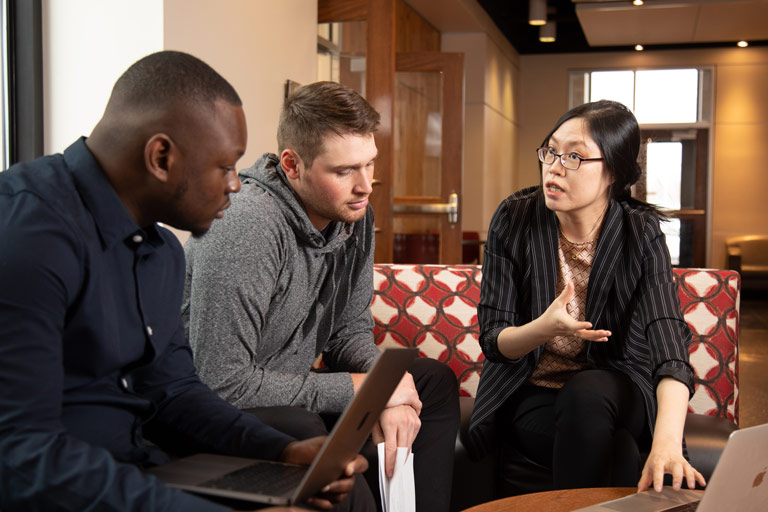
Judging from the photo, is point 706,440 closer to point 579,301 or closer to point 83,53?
point 579,301

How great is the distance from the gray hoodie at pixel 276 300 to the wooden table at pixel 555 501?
19.6 inches

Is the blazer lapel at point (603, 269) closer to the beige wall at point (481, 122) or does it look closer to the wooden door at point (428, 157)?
the wooden door at point (428, 157)

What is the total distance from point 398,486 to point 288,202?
2.37 feet

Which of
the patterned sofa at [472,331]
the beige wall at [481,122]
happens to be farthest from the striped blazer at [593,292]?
the beige wall at [481,122]

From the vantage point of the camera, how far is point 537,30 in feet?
33.7

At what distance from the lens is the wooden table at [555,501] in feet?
4.50

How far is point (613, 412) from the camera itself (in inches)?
72.1

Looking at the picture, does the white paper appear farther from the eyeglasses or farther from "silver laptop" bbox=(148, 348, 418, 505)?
the eyeglasses

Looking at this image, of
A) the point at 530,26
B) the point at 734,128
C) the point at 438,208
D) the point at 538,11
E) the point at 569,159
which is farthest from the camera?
the point at 734,128

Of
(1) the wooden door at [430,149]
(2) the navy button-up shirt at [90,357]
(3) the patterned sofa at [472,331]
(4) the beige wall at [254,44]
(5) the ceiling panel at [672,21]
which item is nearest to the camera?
(2) the navy button-up shirt at [90,357]

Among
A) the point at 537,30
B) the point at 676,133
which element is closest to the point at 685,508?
the point at 537,30

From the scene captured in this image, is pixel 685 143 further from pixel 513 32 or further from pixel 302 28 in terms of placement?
pixel 302 28

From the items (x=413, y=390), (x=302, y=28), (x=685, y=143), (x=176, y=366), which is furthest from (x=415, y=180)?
(x=685, y=143)

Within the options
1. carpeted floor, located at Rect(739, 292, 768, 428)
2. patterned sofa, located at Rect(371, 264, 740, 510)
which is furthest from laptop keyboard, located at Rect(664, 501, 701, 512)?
carpeted floor, located at Rect(739, 292, 768, 428)
